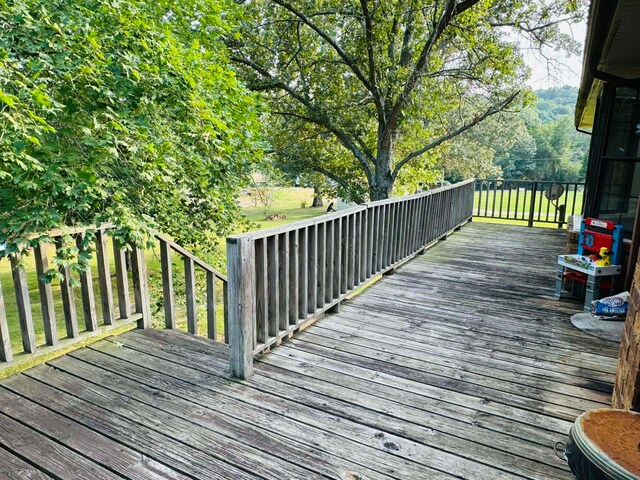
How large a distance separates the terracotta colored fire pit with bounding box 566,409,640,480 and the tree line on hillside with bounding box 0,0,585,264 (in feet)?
9.10

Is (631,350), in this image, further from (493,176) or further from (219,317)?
(493,176)

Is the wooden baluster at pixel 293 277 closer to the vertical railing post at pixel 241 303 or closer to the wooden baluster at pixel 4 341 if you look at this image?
the vertical railing post at pixel 241 303

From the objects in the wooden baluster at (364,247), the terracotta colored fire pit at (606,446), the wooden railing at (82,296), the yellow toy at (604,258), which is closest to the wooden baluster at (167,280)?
the wooden railing at (82,296)

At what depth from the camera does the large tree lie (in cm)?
773

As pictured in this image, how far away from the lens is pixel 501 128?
926 inches

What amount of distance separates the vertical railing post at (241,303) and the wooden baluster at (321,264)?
0.87 metres

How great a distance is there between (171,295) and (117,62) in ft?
6.22

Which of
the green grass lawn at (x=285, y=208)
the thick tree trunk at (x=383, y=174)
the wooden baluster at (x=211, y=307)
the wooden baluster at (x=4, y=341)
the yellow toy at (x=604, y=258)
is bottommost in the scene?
the green grass lawn at (x=285, y=208)

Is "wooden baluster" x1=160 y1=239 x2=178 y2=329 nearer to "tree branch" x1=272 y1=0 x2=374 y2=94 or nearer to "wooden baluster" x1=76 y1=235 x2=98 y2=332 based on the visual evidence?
"wooden baluster" x1=76 y1=235 x2=98 y2=332

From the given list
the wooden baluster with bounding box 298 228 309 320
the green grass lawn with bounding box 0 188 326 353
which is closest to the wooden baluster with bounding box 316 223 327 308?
the wooden baluster with bounding box 298 228 309 320

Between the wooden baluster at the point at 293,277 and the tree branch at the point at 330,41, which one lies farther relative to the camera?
the tree branch at the point at 330,41

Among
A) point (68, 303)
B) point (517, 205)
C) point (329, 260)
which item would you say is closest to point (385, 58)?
point (517, 205)

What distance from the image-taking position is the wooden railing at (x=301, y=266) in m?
2.45

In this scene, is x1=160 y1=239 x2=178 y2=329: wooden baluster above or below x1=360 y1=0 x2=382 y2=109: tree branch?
below
